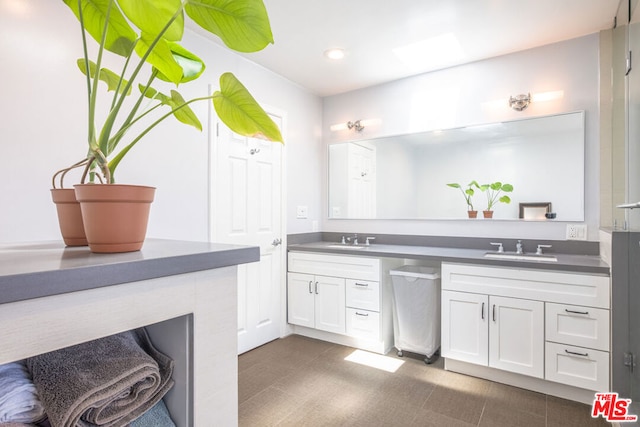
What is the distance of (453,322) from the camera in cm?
237

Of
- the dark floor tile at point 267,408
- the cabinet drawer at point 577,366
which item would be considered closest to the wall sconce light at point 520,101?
the cabinet drawer at point 577,366

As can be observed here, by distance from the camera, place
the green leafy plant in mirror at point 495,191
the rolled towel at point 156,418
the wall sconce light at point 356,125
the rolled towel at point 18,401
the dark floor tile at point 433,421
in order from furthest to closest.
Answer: the wall sconce light at point 356,125 < the green leafy plant in mirror at point 495,191 < the dark floor tile at point 433,421 < the rolled towel at point 156,418 < the rolled towel at point 18,401

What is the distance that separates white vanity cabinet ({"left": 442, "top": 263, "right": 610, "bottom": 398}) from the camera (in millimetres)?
1922

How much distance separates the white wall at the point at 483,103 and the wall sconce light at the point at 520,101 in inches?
1.5

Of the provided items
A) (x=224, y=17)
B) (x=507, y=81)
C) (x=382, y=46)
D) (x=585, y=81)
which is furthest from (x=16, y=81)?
(x=585, y=81)

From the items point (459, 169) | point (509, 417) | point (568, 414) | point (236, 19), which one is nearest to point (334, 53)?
point (459, 169)

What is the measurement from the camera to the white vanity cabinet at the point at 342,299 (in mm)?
2711

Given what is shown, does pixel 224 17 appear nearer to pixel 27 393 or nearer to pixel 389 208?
pixel 27 393

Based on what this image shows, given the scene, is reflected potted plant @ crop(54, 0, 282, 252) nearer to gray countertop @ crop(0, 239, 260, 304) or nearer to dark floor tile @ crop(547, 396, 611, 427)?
gray countertop @ crop(0, 239, 260, 304)

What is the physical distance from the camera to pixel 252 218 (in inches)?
112

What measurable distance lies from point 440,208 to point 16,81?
2917mm

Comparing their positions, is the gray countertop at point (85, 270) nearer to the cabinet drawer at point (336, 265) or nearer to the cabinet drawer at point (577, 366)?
the cabinet drawer at point (336, 265)

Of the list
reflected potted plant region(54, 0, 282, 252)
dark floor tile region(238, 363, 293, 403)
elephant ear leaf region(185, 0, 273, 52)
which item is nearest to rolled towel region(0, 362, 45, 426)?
reflected potted plant region(54, 0, 282, 252)

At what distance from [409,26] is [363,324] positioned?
227cm
